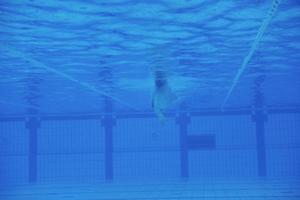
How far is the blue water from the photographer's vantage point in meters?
7.96

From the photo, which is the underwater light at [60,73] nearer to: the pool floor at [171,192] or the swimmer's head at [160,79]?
the swimmer's head at [160,79]

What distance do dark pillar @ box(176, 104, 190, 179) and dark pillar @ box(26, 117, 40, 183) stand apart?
8293 mm

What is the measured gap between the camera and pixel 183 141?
22.5 meters

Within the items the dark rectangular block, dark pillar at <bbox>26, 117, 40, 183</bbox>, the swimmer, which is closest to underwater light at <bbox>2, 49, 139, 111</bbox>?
the swimmer

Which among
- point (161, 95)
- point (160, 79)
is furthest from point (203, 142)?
point (161, 95)

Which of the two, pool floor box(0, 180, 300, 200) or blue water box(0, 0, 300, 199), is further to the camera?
pool floor box(0, 180, 300, 200)

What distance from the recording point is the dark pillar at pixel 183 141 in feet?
72.9

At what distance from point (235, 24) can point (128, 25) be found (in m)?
2.25

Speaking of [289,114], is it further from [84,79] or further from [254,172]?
[84,79]

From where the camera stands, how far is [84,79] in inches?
556

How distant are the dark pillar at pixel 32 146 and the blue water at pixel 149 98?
0.19 feet

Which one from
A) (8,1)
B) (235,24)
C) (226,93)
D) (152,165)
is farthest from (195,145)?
(8,1)

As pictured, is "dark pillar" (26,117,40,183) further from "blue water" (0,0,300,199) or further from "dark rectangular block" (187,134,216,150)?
"dark rectangular block" (187,134,216,150)

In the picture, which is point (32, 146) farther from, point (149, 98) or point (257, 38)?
point (257, 38)
